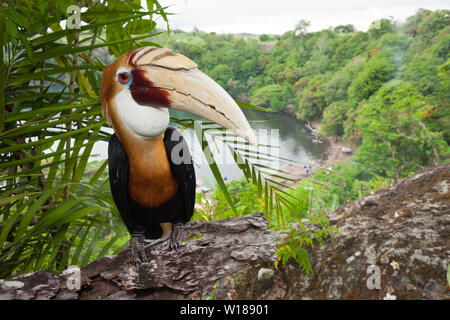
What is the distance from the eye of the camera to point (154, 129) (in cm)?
49

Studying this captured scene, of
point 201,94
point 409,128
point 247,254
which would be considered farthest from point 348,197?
point 201,94

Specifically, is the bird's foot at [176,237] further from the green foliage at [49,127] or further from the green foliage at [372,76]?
the green foliage at [372,76]

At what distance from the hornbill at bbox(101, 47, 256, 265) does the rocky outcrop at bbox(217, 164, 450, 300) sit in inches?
24.6

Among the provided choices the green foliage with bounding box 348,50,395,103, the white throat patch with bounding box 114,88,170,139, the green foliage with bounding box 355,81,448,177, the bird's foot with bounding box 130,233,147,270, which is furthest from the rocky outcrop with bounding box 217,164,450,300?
the green foliage with bounding box 348,50,395,103

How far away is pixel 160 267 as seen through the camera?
0.56m

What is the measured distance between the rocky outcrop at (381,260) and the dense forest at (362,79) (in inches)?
54.5

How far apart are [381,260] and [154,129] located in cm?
92

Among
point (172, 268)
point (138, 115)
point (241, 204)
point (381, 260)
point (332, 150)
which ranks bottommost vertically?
point (332, 150)

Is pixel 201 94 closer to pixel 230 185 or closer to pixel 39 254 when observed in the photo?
pixel 39 254

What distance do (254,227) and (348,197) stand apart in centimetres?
211

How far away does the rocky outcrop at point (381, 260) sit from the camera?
3.04ft

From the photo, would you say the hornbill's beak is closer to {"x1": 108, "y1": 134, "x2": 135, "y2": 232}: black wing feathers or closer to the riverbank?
{"x1": 108, "y1": 134, "x2": 135, "y2": 232}: black wing feathers

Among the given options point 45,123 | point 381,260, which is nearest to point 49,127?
point 45,123

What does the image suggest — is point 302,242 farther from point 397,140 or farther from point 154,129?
point 397,140
